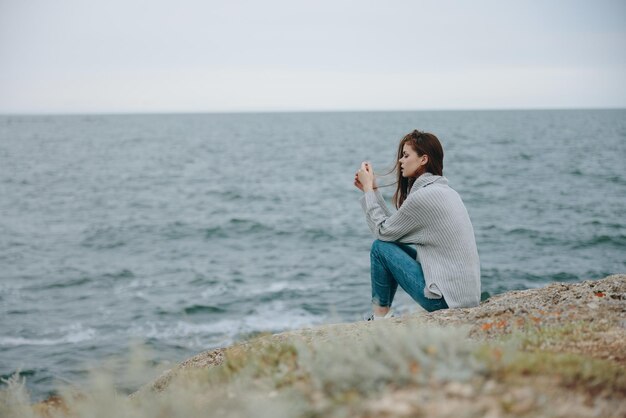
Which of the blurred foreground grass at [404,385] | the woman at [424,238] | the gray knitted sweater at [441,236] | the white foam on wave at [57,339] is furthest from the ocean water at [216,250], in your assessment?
the blurred foreground grass at [404,385]

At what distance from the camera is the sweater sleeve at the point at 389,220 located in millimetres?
4922

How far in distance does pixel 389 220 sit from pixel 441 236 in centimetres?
51

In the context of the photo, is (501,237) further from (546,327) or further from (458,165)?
(458,165)

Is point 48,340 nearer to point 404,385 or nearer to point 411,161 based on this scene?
point 411,161

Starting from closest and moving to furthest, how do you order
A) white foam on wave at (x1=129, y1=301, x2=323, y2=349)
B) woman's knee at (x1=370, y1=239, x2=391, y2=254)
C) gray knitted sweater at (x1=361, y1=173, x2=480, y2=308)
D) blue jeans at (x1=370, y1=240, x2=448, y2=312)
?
gray knitted sweater at (x1=361, y1=173, x2=480, y2=308) → blue jeans at (x1=370, y1=240, x2=448, y2=312) → woman's knee at (x1=370, y1=239, x2=391, y2=254) → white foam on wave at (x1=129, y1=301, x2=323, y2=349)

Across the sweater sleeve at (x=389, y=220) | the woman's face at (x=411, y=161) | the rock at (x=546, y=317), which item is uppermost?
the woman's face at (x=411, y=161)

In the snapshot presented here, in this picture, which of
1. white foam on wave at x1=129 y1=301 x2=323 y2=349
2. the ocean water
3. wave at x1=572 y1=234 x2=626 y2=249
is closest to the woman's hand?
the ocean water

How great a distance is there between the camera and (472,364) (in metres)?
2.91

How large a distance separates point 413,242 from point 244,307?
8.22m

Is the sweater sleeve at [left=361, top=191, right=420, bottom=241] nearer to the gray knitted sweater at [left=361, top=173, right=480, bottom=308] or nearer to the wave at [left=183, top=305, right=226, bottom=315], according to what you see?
the gray knitted sweater at [left=361, top=173, right=480, bottom=308]

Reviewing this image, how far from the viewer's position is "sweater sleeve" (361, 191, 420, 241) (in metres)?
4.92

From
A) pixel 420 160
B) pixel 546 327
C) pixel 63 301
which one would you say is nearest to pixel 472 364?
pixel 546 327

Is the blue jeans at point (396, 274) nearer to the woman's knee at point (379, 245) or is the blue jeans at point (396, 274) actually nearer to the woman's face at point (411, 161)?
the woman's knee at point (379, 245)

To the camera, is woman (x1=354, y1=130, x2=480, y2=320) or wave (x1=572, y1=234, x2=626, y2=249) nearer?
woman (x1=354, y1=130, x2=480, y2=320)
